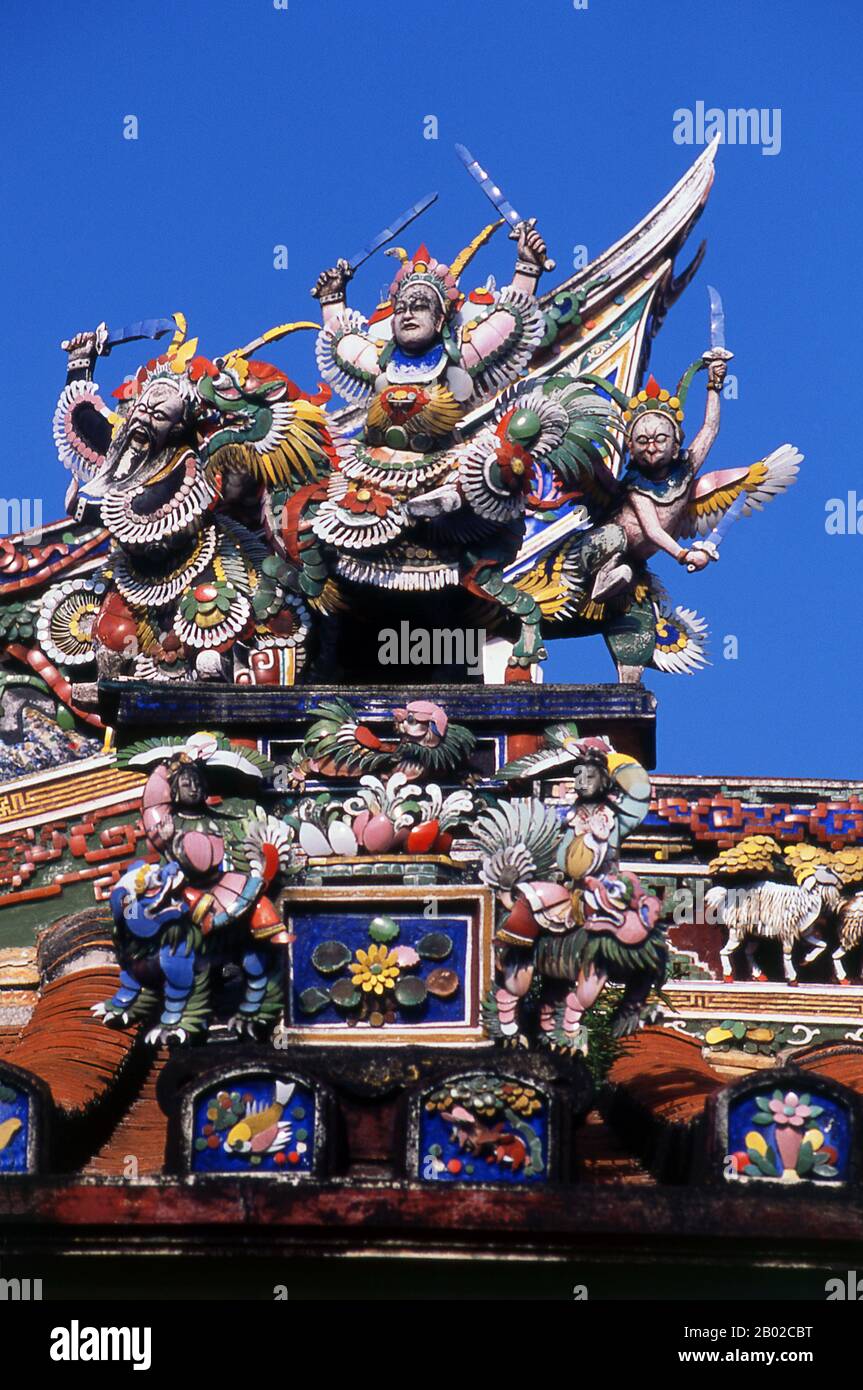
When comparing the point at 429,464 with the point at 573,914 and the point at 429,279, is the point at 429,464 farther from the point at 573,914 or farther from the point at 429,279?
the point at 573,914

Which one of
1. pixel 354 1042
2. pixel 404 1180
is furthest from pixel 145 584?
pixel 404 1180

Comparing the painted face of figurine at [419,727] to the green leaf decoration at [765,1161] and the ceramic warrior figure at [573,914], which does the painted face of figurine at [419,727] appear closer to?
the ceramic warrior figure at [573,914]

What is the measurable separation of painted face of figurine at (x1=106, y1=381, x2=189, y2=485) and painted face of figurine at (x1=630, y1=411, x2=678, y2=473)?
2.91 metres

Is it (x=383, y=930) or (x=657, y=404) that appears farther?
(x=657, y=404)

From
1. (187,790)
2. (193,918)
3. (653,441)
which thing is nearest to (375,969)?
(193,918)

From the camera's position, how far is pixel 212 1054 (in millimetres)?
18859

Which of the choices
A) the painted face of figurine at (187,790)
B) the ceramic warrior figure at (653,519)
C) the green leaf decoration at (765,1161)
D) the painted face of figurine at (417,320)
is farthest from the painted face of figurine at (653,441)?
the green leaf decoration at (765,1161)

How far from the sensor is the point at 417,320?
22.1 m

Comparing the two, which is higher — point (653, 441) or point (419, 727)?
point (653, 441)

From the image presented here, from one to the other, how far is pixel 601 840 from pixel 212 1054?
2.51 meters

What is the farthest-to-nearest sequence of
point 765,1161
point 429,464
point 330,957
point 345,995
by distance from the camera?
1. point 429,464
2. point 330,957
3. point 345,995
4. point 765,1161

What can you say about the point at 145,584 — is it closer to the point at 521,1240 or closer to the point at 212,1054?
the point at 212,1054

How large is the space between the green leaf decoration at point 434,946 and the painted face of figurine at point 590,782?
1.10 meters

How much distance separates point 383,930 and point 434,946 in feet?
0.99
